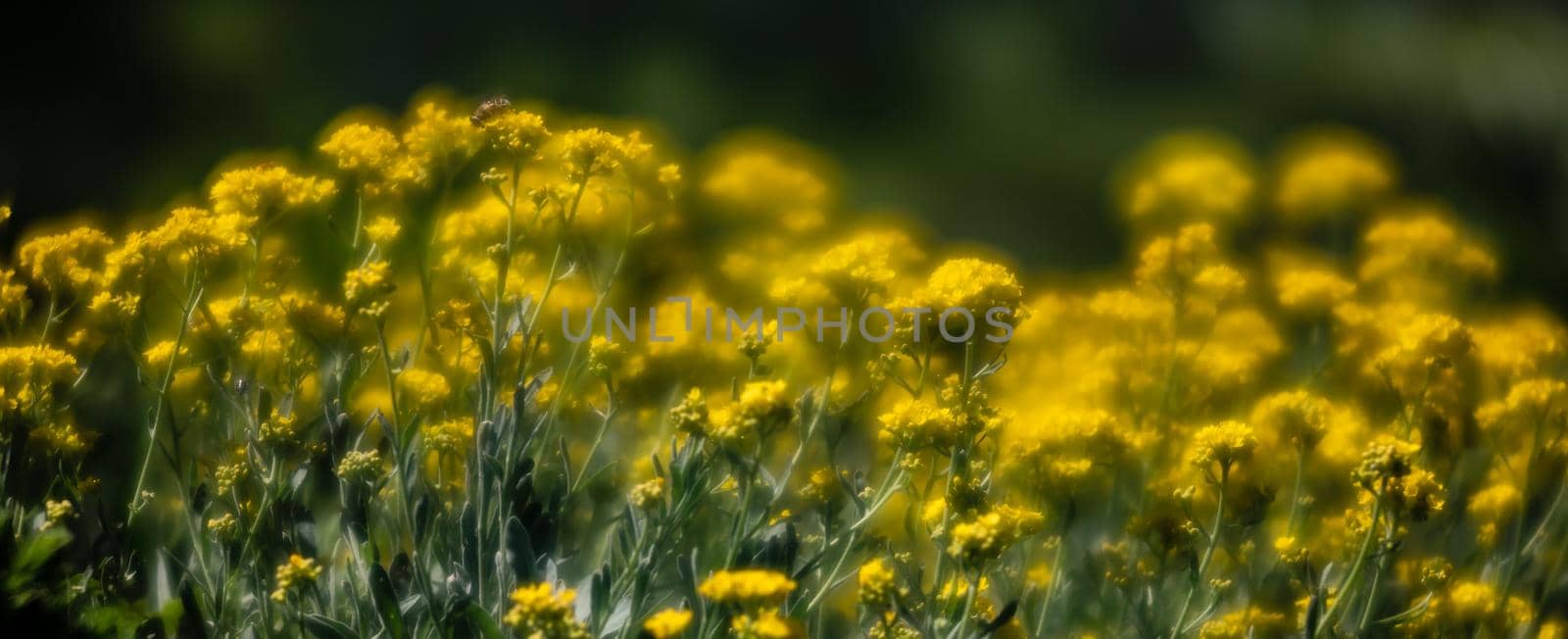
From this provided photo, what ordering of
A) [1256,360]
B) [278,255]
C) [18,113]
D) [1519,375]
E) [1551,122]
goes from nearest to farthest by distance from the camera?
[278,255]
[1519,375]
[1256,360]
[18,113]
[1551,122]

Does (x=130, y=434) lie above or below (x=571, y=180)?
below

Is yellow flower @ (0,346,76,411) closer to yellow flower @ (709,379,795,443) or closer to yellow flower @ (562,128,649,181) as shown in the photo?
yellow flower @ (562,128,649,181)

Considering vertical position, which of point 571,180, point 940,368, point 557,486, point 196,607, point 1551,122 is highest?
point 1551,122

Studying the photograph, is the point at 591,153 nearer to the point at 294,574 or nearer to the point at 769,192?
the point at 294,574

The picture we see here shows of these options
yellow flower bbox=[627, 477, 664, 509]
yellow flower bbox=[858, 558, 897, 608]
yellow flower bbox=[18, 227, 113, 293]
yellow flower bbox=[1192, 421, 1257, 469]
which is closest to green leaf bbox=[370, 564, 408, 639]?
yellow flower bbox=[627, 477, 664, 509]

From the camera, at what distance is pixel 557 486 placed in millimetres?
1741

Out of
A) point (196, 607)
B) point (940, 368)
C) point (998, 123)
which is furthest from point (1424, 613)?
point (998, 123)

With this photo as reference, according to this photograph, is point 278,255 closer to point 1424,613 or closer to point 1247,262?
point 1424,613

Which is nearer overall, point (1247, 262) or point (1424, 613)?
point (1424, 613)

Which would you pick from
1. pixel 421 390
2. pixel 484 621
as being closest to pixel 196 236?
pixel 421 390

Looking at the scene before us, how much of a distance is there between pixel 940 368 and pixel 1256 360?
70cm

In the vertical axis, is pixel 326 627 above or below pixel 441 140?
below

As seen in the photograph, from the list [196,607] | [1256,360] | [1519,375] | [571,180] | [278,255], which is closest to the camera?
[196,607]

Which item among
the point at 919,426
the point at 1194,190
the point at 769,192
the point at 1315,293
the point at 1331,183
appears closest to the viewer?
the point at 919,426
